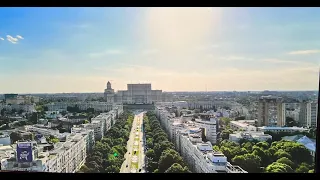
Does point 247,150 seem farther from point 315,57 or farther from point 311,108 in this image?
point 315,57

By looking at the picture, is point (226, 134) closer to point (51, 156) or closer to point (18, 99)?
point (51, 156)

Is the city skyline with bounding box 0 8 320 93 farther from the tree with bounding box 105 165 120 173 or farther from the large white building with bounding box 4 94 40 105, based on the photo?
the tree with bounding box 105 165 120 173

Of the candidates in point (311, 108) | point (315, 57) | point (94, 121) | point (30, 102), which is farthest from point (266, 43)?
point (30, 102)

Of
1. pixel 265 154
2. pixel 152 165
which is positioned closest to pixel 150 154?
pixel 152 165

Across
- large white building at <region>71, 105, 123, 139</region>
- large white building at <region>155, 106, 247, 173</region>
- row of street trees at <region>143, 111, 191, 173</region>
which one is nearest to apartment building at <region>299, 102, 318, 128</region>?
large white building at <region>155, 106, 247, 173</region>
